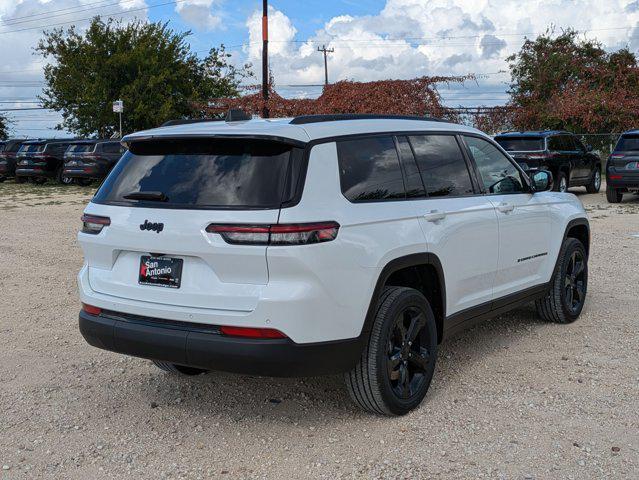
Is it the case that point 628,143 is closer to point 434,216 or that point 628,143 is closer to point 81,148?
point 434,216

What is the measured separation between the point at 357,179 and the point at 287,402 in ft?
4.95

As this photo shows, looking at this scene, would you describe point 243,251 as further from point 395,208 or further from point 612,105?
point 612,105

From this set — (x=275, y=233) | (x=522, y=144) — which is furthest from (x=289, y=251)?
(x=522, y=144)

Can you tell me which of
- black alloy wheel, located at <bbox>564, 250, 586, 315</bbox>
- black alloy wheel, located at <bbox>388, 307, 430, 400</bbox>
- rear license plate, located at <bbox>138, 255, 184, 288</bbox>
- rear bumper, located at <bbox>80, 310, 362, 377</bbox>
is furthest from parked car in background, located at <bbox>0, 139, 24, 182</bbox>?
black alloy wheel, located at <bbox>388, 307, 430, 400</bbox>

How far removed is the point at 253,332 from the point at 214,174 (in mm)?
866

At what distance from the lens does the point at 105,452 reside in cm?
397

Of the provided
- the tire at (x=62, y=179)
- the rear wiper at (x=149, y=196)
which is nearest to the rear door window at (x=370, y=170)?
the rear wiper at (x=149, y=196)

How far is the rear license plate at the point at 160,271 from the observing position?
13.0 feet

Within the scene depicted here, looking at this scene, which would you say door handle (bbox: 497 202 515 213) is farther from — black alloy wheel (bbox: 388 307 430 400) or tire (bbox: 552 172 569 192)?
tire (bbox: 552 172 569 192)

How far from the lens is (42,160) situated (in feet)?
89.6

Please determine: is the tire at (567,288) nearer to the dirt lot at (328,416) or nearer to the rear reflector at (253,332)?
the dirt lot at (328,416)

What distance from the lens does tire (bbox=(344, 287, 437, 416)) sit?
4137 millimetres

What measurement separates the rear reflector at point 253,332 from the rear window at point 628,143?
14.6 m

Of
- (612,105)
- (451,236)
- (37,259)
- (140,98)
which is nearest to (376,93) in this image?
(612,105)
